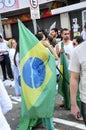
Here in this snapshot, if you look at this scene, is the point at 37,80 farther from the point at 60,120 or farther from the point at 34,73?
the point at 60,120

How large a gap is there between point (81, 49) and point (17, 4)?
60.9ft

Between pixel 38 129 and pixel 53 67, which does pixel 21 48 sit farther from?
pixel 38 129

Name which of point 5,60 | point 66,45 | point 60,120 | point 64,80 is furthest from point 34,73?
point 5,60

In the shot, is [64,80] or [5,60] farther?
[5,60]

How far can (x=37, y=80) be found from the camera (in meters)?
5.07

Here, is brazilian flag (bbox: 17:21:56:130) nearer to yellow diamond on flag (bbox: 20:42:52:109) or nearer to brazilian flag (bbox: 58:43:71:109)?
yellow diamond on flag (bbox: 20:42:52:109)

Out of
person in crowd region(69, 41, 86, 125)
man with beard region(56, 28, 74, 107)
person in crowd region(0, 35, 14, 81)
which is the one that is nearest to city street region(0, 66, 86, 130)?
man with beard region(56, 28, 74, 107)

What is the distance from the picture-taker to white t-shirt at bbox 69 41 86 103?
3.43 m

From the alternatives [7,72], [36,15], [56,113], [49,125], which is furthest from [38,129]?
[7,72]

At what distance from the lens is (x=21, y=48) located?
5234 millimetres

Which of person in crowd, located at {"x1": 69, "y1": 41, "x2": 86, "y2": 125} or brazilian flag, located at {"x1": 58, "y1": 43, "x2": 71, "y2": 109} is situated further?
brazilian flag, located at {"x1": 58, "y1": 43, "x2": 71, "y2": 109}

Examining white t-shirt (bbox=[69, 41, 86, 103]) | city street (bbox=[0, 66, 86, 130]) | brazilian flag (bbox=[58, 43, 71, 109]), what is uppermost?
white t-shirt (bbox=[69, 41, 86, 103])

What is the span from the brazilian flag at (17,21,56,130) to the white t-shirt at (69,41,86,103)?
1.52 m

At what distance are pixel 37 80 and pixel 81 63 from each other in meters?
1.70
